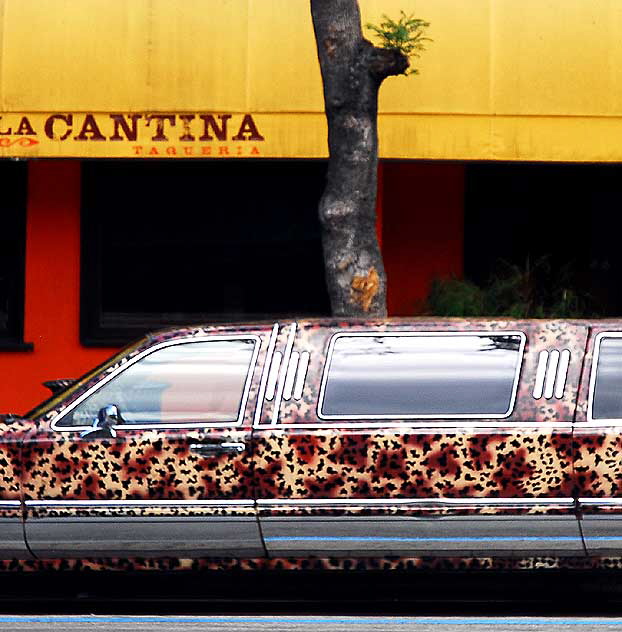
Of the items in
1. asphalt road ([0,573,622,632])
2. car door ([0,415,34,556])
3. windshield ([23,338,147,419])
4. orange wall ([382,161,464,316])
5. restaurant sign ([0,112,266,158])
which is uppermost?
restaurant sign ([0,112,266,158])

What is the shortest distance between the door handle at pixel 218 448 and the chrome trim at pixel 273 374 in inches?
12.6

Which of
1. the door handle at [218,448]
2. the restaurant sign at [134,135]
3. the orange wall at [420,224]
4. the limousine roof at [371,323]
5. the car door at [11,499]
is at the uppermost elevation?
the restaurant sign at [134,135]

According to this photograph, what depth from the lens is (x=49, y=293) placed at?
48.6ft

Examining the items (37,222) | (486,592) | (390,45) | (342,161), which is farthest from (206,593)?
(37,222)

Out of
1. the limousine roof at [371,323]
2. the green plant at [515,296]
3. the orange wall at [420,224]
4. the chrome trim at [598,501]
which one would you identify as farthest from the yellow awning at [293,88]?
the chrome trim at [598,501]

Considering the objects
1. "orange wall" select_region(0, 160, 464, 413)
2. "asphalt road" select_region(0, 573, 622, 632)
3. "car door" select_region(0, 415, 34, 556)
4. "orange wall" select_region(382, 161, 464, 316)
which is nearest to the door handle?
"asphalt road" select_region(0, 573, 622, 632)

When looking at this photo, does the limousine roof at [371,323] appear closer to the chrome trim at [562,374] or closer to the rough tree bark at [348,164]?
the chrome trim at [562,374]

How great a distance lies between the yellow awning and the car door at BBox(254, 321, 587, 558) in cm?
583

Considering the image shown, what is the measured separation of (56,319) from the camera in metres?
14.8

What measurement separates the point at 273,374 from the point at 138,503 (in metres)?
1.01

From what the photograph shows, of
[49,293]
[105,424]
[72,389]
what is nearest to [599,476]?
[105,424]

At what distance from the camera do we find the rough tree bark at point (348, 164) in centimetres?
1075

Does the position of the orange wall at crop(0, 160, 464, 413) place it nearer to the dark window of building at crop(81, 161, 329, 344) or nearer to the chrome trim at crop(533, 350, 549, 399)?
the dark window of building at crop(81, 161, 329, 344)

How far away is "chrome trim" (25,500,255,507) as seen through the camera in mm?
7461
